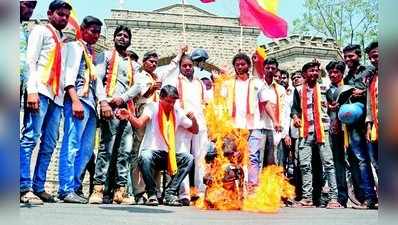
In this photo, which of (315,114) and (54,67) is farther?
(315,114)

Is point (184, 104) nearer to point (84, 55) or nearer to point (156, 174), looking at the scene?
point (156, 174)

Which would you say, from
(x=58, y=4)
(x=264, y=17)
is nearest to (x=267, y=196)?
(x=58, y=4)

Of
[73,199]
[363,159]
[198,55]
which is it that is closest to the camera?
[73,199]

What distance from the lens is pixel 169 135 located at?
208 inches

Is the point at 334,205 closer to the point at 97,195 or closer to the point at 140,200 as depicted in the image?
the point at 140,200

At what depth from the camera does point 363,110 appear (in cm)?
545

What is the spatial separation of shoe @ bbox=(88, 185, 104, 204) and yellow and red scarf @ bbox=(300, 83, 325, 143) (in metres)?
2.04

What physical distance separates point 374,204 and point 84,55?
2745 millimetres

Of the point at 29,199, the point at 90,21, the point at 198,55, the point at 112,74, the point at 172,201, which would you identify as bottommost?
the point at 172,201

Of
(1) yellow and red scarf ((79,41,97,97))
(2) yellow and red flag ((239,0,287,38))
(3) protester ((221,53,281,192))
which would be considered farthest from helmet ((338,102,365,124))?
(1) yellow and red scarf ((79,41,97,97))

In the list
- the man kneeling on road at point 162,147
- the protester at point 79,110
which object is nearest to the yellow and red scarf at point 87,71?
the protester at point 79,110

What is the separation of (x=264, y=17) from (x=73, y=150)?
2994 millimetres

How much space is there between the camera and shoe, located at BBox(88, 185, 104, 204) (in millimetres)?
4977

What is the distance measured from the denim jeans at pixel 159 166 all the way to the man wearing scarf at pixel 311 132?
1187 millimetres
